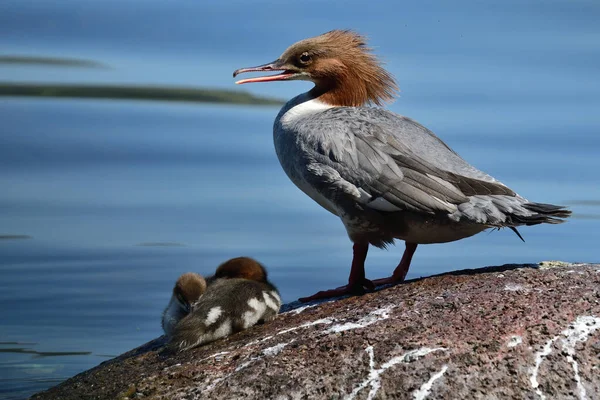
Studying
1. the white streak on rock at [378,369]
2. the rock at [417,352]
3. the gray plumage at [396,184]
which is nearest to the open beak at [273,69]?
the gray plumage at [396,184]

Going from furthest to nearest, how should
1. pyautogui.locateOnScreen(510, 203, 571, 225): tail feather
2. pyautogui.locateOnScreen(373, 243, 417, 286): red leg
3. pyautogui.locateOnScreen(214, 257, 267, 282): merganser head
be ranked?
pyautogui.locateOnScreen(373, 243, 417, 286): red leg
pyautogui.locateOnScreen(214, 257, 267, 282): merganser head
pyautogui.locateOnScreen(510, 203, 571, 225): tail feather

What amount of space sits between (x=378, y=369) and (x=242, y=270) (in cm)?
131

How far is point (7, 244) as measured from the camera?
401 inches

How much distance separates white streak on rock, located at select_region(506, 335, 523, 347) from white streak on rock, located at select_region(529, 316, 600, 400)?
91 millimetres

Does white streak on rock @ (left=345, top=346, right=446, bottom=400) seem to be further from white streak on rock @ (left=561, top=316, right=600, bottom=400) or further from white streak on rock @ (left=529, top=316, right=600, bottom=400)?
white streak on rock @ (left=561, top=316, right=600, bottom=400)

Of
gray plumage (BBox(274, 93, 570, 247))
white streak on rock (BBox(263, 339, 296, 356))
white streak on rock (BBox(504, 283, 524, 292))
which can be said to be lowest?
white streak on rock (BBox(263, 339, 296, 356))

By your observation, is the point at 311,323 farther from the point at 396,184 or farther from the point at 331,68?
the point at 331,68

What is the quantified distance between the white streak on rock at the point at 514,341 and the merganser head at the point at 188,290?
160 centimetres

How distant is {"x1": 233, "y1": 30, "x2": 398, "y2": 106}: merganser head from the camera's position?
6.61m

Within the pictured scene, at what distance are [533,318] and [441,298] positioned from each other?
485mm

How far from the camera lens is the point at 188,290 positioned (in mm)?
5387

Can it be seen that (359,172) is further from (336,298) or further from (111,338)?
(111,338)

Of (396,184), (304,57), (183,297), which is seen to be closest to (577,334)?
(396,184)

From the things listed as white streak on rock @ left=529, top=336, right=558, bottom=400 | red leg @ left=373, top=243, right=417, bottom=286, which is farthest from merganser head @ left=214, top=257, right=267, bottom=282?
white streak on rock @ left=529, top=336, right=558, bottom=400
